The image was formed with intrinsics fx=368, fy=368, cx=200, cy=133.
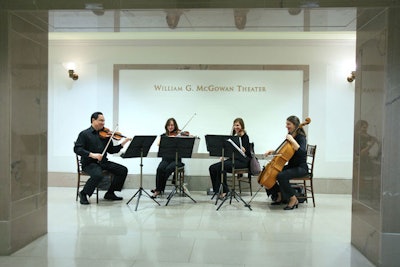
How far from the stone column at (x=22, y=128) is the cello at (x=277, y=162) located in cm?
283

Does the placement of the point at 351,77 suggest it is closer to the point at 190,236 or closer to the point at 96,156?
the point at 190,236

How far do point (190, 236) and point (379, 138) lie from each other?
205cm

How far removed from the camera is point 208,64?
6746 millimetres

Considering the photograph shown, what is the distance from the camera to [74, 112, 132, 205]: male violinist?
544 centimetres

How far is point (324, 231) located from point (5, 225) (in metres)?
3.25

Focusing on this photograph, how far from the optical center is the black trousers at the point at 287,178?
5161 mm

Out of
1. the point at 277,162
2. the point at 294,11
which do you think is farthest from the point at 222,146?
the point at 294,11

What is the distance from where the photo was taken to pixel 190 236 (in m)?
3.84

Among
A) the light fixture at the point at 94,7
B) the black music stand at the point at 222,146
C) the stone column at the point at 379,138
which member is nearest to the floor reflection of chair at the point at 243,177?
the black music stand at the point at 222,146

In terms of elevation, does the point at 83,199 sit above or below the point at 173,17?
below

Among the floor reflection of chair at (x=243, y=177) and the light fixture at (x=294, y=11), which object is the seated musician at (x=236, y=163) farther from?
the light fixture at (x=294, y=11)

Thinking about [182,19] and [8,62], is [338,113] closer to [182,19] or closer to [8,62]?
[182,19]

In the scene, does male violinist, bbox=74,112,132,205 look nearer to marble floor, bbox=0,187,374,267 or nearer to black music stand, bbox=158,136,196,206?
marble floor, bbox=0,187,374,267

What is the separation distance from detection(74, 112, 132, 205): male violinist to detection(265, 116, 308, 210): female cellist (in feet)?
7.55
